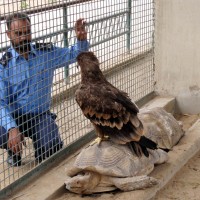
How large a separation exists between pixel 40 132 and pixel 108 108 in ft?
2.72

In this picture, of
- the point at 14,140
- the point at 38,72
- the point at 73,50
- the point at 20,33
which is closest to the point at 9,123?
the point at 14,140

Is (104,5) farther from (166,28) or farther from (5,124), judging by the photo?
(5,124)

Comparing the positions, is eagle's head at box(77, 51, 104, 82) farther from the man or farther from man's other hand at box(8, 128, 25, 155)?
man's other hand at box(8, 128, 25, 155)

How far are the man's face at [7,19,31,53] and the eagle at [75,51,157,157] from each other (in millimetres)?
499

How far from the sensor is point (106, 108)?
4.46m

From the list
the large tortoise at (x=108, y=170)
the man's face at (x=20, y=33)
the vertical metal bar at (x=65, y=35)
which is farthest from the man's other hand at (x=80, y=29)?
the large tortoise at (x=108, y=170)

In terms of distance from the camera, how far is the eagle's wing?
14.6 ft

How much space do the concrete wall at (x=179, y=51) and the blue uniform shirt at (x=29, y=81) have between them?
80.4 inches

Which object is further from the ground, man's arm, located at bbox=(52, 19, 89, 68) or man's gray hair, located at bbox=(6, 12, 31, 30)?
man's gray hair, located at bbox=(6, 12, 31, 30)

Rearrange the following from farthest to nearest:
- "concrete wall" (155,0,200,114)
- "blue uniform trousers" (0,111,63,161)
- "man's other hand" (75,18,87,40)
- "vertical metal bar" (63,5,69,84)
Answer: "concrete wall" (155,0,200,114) → "vertical metal bar" (63,5,69,84) → "man's other hand" (75,18,87,40) → "blue uniform trousers" (0,111,63,161)

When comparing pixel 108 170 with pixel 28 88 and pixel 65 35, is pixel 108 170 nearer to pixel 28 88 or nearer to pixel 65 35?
pixel 28 88

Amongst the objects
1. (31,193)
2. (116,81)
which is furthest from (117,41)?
(31,193)

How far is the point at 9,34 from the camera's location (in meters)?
4.59

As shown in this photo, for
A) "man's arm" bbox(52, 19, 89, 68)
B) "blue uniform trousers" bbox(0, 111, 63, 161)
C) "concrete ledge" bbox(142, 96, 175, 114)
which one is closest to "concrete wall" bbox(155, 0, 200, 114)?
"concrete ledge" bbox(142, 96, 175, 114)
